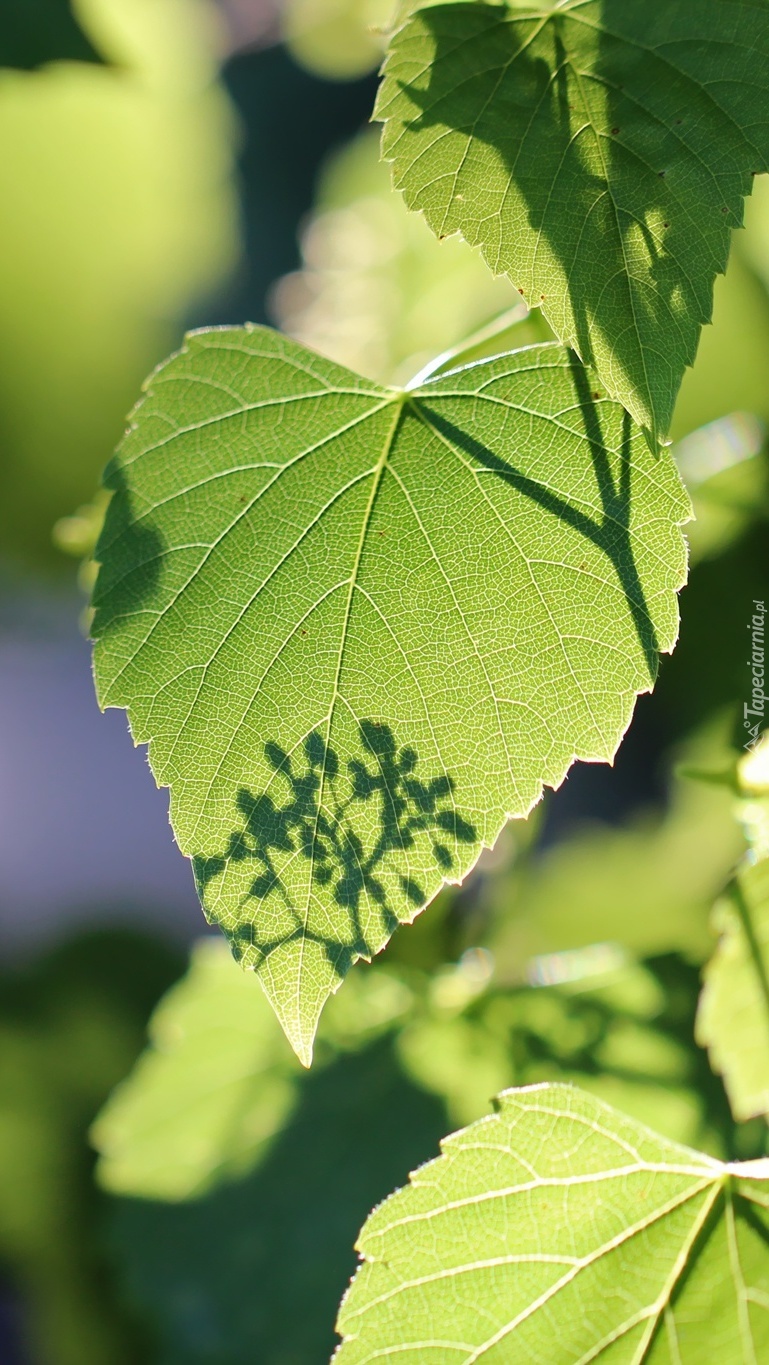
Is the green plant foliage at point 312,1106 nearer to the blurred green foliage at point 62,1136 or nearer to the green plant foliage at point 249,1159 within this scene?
the green plant foliage at point 249,1159

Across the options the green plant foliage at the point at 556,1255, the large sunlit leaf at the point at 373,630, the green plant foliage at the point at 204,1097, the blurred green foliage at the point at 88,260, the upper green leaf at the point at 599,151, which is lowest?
the green plant foliage at the point at 556,1255

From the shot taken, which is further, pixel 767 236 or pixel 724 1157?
pixel 767 236

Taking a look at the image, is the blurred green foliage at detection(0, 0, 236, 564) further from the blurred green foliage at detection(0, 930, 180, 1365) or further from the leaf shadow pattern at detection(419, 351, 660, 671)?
the leaf shadow pattern at detection(419, 351, 660, 671)

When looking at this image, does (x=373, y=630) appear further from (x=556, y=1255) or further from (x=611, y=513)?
(x=556, y=1255)

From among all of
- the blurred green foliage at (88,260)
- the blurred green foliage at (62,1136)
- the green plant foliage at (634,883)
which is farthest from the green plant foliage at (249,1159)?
the blurred green foliage at (88,260)

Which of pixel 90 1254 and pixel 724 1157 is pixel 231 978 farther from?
pixel 90 1254

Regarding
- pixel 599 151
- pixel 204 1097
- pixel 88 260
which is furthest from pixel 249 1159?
pixel 88 260

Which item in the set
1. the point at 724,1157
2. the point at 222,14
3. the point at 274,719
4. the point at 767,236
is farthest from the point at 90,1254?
the point at 222,14
